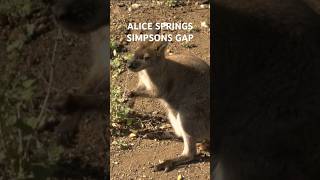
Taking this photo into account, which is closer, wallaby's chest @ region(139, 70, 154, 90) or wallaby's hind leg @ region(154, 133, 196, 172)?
wallaby's hind leg @ region(154, 133, 196, 172)

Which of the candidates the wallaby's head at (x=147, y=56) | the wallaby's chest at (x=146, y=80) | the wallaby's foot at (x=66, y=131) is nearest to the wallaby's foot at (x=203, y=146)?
the wallaby's chest at (x=146, y=80)

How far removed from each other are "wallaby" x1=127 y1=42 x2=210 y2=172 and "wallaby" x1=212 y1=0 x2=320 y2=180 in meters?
0.09

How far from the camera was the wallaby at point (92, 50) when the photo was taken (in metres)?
4.25

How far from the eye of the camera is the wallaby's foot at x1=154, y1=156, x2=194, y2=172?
423 cm

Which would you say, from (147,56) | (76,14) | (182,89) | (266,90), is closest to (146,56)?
(147,56)

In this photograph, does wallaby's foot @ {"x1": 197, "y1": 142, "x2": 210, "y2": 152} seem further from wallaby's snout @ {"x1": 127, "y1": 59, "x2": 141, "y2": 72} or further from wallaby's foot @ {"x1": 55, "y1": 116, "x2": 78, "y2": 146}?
wallaby's foot @ {"x1": 55, "y1": 116, "x2": 78, "y2": 146}

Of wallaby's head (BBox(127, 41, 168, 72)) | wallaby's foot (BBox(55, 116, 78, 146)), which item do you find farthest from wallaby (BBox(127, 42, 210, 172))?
wallaby's foot (BBox(55, 116, 78, 146))

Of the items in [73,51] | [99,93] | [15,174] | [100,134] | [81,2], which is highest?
[81,2]

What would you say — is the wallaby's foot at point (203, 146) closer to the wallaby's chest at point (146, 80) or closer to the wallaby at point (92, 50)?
the wallaby's chest at point (146, 80)

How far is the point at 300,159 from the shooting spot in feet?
13.2

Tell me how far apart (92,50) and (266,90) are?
1191 mm

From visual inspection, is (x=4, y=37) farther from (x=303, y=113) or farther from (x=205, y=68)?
(x=303, y=113)

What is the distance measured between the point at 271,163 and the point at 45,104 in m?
1.57

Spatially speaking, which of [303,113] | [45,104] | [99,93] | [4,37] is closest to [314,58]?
[303,113]
